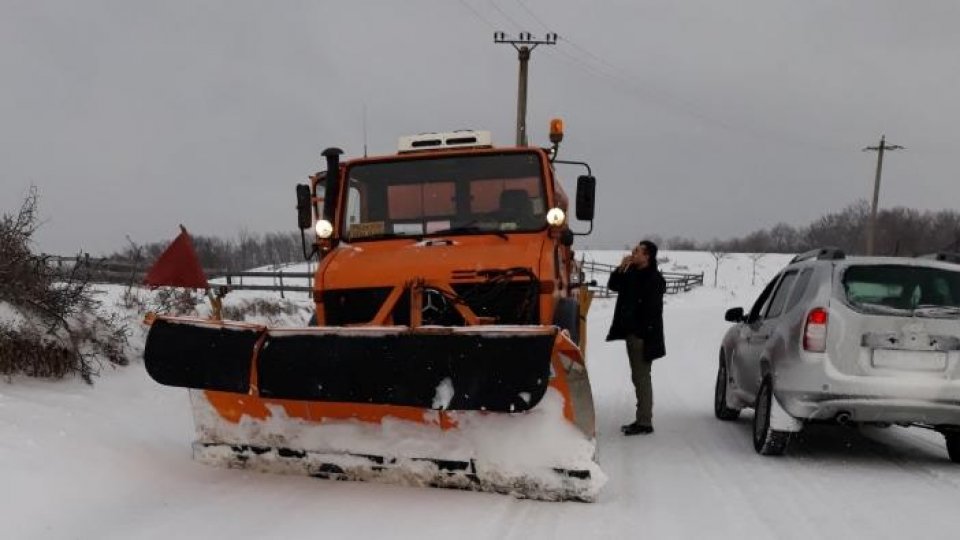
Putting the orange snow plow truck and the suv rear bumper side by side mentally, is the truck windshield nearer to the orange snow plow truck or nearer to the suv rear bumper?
the orange snow plow truck

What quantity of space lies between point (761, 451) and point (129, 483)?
4.60 meters

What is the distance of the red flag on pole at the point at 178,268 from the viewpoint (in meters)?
4.71

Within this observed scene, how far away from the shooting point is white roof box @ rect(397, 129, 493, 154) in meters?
6.38

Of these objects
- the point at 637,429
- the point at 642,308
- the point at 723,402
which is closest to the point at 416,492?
the point at 637,429

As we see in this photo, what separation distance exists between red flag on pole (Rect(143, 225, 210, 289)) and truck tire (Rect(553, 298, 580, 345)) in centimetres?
257

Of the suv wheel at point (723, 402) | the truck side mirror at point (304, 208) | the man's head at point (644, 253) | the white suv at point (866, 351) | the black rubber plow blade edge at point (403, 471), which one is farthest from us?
the suv wheel at point (723, 402)

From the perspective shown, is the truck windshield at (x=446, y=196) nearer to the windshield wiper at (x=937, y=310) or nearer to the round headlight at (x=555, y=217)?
the round headlight at (x=555, y=217)

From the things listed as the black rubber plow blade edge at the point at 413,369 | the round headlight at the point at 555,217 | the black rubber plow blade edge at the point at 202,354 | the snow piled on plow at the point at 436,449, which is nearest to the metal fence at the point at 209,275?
the black rubber plow blade edge at the point at 202,354

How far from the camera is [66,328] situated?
239 inches

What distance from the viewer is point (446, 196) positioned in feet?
19.4

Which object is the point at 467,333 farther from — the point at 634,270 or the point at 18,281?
the point at 18,281

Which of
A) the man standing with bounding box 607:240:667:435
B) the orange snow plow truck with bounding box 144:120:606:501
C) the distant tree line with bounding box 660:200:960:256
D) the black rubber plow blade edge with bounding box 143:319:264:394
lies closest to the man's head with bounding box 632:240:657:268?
the man standing with bounding box 607:240:667:435

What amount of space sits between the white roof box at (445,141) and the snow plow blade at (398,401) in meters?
2.76

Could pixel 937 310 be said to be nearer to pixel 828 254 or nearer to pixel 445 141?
pixel 828 254
